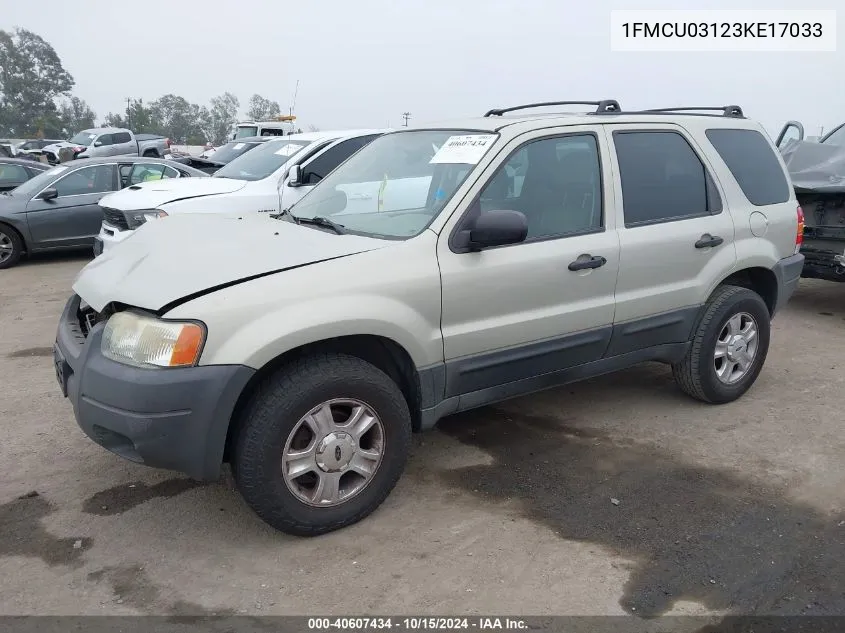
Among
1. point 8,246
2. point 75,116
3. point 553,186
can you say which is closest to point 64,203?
point 8,246

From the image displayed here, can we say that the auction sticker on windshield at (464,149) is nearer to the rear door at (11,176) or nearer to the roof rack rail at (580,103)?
the roof rack rail at (580,103)

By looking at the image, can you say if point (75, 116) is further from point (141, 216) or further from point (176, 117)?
point (141, 216)

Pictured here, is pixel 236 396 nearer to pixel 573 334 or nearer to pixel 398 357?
pixel 398 357

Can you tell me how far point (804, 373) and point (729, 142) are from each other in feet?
6.57

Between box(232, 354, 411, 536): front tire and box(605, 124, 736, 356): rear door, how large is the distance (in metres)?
1.52

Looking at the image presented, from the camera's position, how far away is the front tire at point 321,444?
2922 mm

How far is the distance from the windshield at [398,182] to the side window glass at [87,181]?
24.1ft

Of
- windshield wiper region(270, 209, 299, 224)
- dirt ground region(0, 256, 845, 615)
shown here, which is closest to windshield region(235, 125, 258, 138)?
dirt ground region(0, 256, 845, 615)

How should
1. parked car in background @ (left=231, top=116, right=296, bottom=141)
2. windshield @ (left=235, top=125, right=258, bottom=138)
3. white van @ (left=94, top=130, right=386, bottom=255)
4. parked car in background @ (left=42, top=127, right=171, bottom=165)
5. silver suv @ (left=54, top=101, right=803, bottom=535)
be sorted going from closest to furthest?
silver suv @ (left=54, top=101, right=803, bottom=535) < white van @ (left=94, top=130, right=386, bottom=255) < parked car in background @ (left=231, top=116, right=296, bottom=141) < parked car in background @ (left=42, top=127, right=171, bottom=165) < windshield @ (left=235, top=125, right=258, bottom=138)

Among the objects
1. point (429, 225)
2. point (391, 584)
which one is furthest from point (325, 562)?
point (429, 225)

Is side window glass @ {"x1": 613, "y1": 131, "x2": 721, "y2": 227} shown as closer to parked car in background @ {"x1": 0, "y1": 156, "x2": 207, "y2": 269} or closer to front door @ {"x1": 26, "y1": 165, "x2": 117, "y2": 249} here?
parked car in background @ {"x1": 0, "y1": 156, "x2": 207, "y2": 269}

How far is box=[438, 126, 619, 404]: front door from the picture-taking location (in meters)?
3.41

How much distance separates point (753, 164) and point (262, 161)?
5.67 metres

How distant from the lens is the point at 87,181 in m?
10.3
